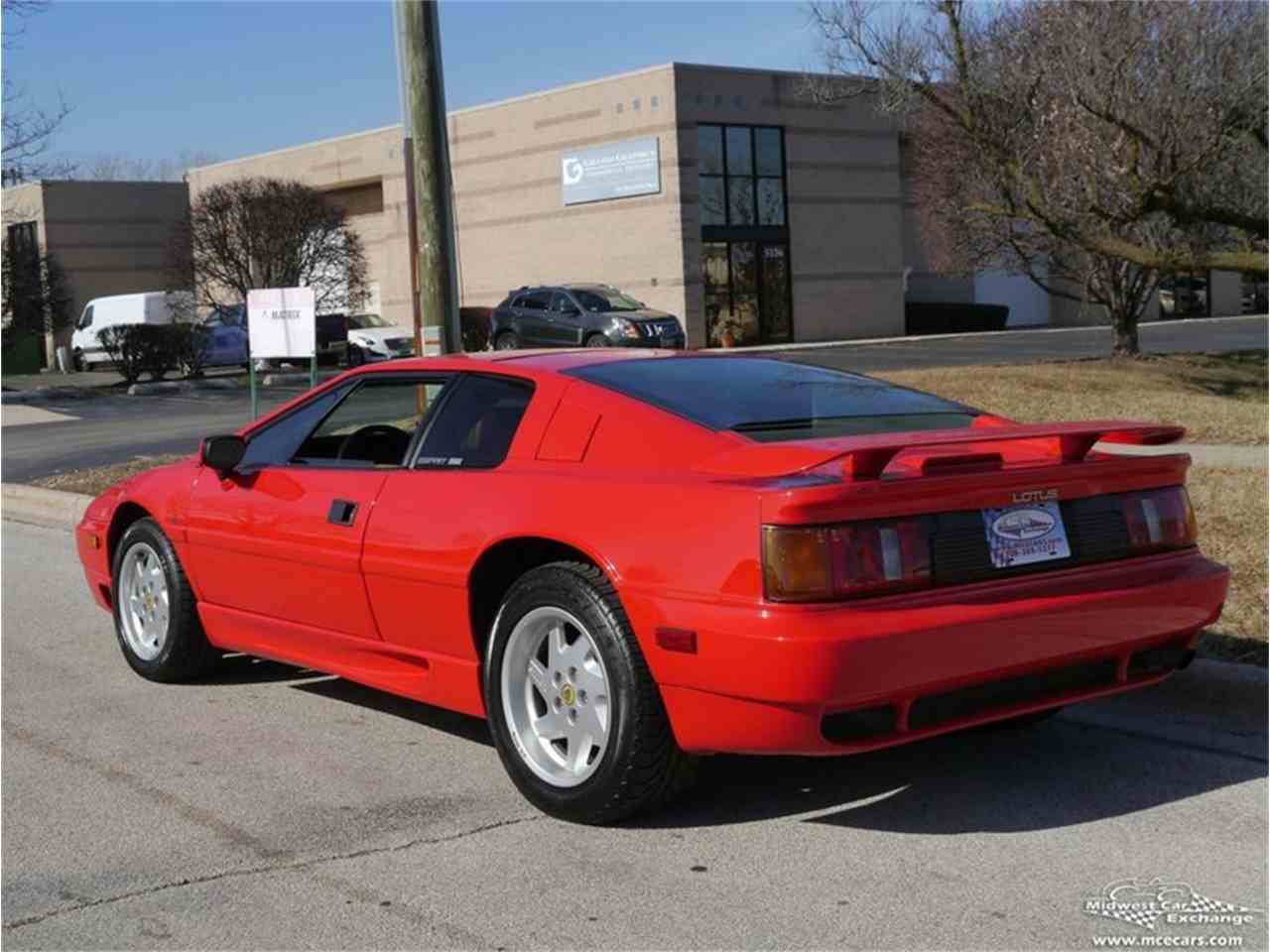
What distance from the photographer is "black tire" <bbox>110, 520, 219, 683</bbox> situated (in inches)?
261

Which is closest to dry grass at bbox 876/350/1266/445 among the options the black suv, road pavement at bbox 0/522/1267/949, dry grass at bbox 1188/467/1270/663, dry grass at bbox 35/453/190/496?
dry grass at bbox 1188/467/1270/663

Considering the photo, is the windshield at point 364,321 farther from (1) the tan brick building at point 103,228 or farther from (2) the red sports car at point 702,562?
(2) the red sports car at point 702,562

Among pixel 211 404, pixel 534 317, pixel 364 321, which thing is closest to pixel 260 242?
pixel 364 321

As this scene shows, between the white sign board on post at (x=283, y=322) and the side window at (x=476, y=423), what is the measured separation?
8392mm

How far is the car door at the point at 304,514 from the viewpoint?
569cm

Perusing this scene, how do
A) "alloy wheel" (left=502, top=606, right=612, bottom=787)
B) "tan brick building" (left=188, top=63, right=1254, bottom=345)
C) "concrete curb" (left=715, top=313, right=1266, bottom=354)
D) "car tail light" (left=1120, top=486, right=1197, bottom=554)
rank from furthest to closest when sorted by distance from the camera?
"tan brick building" (left=188, top=63, right=1254, bottom=345), "concrete curb" (left=715, top=313, right=1266, bottom=354), "car tail light" (left=1120, top=486, right=1197, bottom=554), "alloy wheel" (left=502, top=606, right=612, bottom=787)

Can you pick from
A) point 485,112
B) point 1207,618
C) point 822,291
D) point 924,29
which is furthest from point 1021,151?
point 485,112

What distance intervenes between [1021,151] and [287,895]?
656 inches

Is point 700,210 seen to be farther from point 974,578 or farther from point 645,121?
point 974,578

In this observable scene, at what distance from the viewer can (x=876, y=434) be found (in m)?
5.14

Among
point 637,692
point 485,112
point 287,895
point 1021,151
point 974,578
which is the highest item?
point 485,112

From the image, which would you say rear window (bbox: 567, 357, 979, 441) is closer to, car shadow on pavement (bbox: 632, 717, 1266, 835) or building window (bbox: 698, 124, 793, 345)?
car shadow on pavement (bbox: 632, 717, 1266, 835)

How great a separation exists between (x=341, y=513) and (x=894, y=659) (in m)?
2.27

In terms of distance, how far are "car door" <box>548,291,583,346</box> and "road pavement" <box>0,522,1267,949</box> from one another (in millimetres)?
26034
